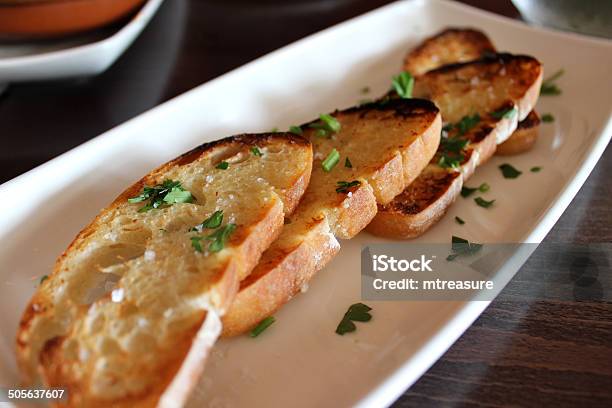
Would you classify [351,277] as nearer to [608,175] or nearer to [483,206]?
[483,206]

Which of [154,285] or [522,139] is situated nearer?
[154,285]

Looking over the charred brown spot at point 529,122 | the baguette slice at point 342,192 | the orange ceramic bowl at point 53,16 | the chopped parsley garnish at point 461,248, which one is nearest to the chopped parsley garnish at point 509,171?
the charred brown spot at point 529,122

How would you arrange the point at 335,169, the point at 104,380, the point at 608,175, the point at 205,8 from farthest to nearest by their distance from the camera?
1. the point at 205,8
2. the point at 608,175
3. the point at 335,169
4. the point at 104,380

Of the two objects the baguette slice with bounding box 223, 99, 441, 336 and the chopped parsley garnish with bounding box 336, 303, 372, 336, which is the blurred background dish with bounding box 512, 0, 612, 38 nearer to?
the baguette slice with bounding box 223, 99, 441, 336

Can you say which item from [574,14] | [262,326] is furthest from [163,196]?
[574,14]

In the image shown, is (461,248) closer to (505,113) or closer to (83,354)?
(505,113)

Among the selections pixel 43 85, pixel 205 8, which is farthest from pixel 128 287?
pixel 205 8
